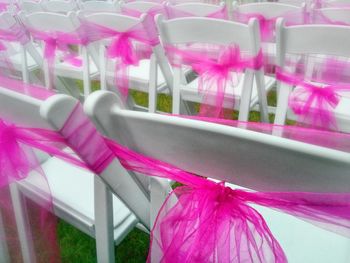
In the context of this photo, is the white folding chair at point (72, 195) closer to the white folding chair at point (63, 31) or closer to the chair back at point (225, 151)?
the chair back at point (225, 151)

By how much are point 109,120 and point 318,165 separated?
31cm

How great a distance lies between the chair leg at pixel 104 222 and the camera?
702 mm

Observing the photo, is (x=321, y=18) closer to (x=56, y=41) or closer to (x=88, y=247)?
(x=56, y=41)

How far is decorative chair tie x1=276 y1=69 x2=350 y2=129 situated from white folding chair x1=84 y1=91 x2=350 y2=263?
80 centimetres

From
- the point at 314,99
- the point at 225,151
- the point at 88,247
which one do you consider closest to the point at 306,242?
the point at 225,151

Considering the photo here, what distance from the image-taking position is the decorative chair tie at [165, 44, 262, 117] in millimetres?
1218

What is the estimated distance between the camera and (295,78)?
1.20 m

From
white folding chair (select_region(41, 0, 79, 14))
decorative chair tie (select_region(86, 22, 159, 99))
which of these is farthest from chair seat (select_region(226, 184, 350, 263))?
white folding chair (select_region(41, 0, 79, 14))

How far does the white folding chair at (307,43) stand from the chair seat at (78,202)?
72 cm

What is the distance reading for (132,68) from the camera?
6.45 feet

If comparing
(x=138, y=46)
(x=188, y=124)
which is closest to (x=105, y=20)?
(x=138, y=46)

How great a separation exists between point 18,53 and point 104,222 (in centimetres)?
209

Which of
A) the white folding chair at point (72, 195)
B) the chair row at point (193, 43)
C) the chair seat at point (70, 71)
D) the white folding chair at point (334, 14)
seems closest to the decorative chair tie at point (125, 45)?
the chair row at point (193, 43)

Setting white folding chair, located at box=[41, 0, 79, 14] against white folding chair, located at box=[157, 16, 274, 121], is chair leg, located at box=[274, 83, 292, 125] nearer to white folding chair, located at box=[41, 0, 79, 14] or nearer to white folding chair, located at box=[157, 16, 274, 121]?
white folding chair, located at box=[157, 16, 274, 121]
